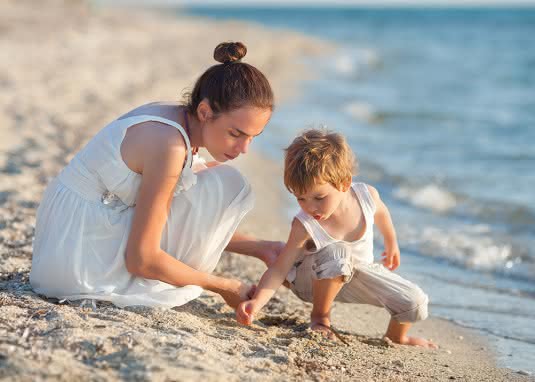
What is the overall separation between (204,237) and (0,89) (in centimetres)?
729

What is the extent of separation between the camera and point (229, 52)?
304 centimetres

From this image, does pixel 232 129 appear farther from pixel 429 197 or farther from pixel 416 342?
pixel 429 197

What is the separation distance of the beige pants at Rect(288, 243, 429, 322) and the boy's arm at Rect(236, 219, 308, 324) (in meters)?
0.09

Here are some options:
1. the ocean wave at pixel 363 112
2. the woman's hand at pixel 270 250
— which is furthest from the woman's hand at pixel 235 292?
the ocean wave at pixel 363 112

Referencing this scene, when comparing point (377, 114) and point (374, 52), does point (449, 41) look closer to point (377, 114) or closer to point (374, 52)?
point (374, 52)

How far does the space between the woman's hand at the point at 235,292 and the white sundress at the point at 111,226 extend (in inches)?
5.3

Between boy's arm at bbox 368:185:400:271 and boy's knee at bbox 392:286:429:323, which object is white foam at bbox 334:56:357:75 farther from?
boy's knee at bbox 392:286:429:323

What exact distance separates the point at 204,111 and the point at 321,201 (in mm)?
653

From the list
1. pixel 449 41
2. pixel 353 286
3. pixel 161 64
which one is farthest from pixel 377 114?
pixel 449 41

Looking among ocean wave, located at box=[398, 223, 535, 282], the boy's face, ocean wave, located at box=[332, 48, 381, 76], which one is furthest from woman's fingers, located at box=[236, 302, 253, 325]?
ocean wave, located at box=[332, 48, 381, 76]

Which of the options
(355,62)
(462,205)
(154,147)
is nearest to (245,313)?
(154,147)

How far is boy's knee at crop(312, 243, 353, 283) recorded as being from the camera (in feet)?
10.4

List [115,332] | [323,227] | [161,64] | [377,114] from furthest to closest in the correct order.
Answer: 1. [161,64]
2. [377,114]
3. [323,227]
4. [115,332]

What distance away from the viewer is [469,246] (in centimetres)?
495
